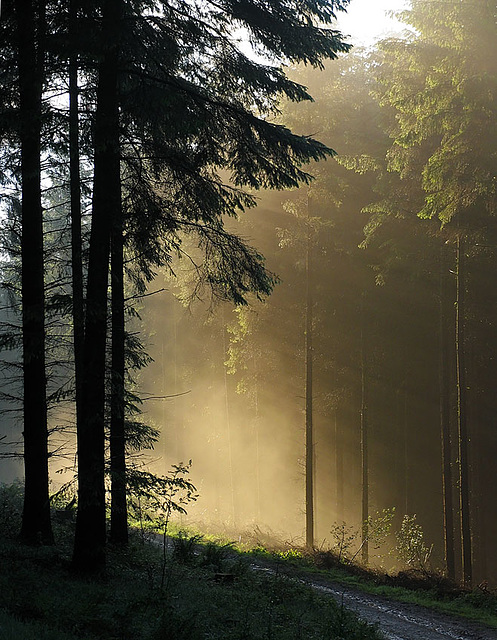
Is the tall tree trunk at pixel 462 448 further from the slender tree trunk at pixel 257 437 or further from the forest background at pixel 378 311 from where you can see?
the slender tree trunk at pixel 257 437

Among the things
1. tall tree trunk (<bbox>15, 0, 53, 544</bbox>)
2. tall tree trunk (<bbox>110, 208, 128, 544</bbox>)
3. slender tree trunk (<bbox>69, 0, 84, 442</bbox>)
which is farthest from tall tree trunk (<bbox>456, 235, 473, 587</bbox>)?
tall tree trunk (<bbox>15, 0, 53, 544</bbox>)

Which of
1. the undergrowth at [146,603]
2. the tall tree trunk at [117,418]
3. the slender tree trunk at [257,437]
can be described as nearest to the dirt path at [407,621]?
the undergrowth at [146,603]

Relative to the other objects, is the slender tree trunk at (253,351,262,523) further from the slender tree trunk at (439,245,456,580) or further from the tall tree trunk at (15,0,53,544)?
A: the tall tree trunk at (15,0,53,544)

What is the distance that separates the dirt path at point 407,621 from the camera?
9.43 meters

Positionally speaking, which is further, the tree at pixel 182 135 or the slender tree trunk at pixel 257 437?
the slender tree trunk at pixel 257 437

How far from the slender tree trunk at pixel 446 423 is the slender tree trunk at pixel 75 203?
421 inches

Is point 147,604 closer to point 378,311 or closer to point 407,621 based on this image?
point 407,621

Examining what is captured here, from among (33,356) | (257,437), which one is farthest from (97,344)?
(257,437)

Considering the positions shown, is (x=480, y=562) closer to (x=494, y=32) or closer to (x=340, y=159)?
(x=340, y=159)

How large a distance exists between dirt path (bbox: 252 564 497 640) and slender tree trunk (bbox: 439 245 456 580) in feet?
15.2

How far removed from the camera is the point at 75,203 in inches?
432

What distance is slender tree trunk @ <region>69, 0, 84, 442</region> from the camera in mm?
8539

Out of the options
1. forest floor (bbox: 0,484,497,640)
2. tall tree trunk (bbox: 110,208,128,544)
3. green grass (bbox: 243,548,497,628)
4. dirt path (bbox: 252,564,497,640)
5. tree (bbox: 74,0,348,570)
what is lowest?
green grass (bbox: 243,548,497,628)

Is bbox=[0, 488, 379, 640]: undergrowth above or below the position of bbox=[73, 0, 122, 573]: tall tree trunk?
below
